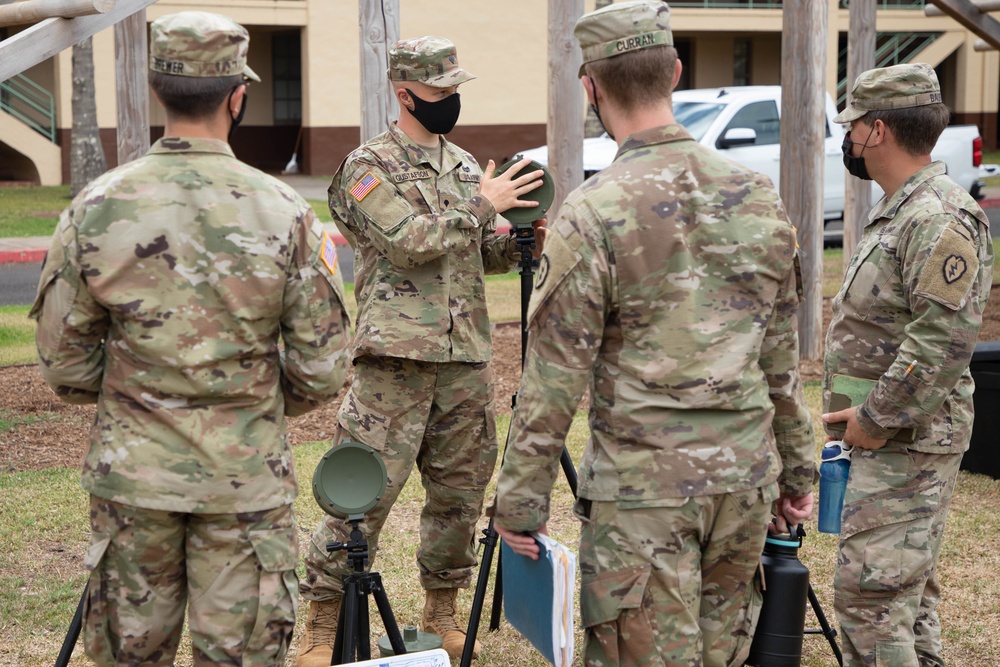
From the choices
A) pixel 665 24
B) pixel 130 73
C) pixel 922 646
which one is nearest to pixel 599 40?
pixel 665 24

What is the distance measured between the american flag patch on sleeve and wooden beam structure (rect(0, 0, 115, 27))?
2.04 metres

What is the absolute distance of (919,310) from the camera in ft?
11.2

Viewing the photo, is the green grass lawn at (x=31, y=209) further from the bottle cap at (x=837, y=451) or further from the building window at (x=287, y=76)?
the bottle cap at (x=837, y=451)

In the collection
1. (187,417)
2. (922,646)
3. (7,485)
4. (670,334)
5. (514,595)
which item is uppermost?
(670,334)

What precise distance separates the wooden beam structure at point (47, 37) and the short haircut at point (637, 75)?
10.5 feet

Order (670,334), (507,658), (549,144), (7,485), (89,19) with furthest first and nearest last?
1. (549,144)
2. (7,485)
3. (89,19)
4. (507,658)
5. (670,334)

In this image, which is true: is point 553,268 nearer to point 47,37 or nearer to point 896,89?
point 896,89

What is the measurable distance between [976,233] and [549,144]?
4274mm

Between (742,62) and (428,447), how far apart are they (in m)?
27.1

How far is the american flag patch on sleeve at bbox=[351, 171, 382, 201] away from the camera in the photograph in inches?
160

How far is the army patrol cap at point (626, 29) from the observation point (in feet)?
9.04

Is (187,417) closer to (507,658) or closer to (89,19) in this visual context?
(507,658)

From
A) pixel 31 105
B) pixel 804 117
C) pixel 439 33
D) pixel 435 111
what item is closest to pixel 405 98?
pixel 435 111

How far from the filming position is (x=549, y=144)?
7.53 metres
